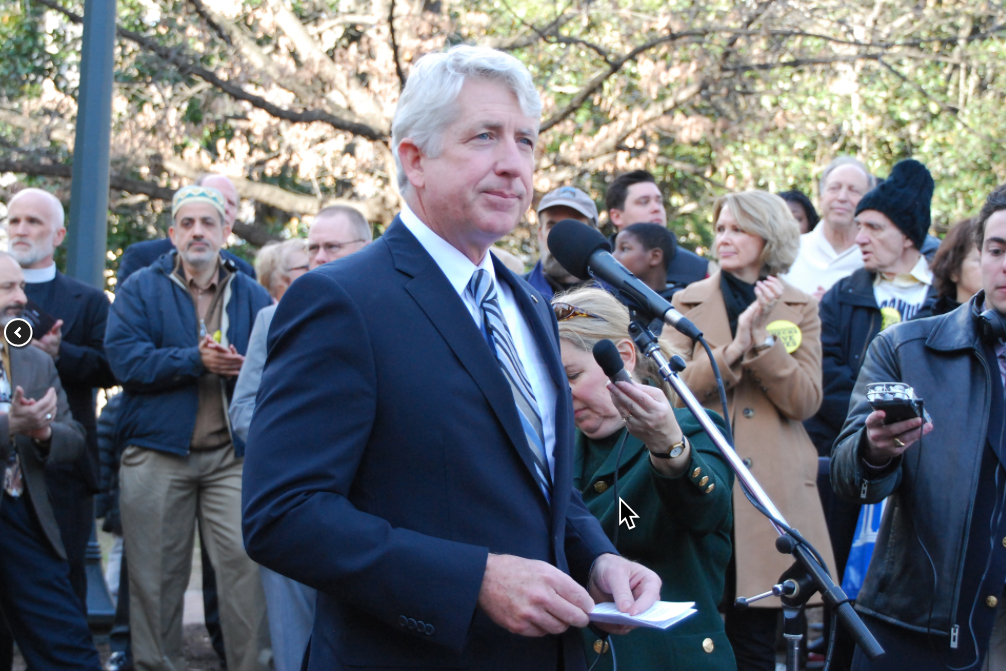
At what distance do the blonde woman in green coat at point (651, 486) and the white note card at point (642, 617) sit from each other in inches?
22.1

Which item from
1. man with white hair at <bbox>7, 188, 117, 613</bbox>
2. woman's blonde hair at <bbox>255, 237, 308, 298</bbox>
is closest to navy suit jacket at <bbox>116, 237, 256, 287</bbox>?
woman's blonde hair at <bbox>255, 237, 308, 298</bbox>

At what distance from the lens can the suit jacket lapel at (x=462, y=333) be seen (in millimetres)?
2043

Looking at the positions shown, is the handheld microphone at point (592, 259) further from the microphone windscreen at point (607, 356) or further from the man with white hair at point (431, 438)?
the man with white hair at point (431, 438)

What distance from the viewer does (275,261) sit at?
21.7ft

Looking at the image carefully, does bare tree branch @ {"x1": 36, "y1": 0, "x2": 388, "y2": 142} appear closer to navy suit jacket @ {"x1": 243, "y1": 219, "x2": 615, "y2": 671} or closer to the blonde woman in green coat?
the blonde woman in green coat

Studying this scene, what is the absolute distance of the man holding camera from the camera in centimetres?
305

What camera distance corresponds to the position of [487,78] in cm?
218

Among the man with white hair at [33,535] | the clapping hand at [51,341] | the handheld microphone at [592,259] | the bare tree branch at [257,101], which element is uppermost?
the bare tree branch at [257,101]

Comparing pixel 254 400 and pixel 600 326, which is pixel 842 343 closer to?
pixel 600 326

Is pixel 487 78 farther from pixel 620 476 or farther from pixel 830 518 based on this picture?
pixel 830 518

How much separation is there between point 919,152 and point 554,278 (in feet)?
32.1

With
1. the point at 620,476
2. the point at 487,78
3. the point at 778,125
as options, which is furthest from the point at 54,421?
the point at 778,125

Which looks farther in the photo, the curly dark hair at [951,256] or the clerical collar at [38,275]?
the clerical collar at [38,275]

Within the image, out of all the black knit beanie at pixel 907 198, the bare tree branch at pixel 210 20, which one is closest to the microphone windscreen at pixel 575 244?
the black knit beanie at pixel 907 198
